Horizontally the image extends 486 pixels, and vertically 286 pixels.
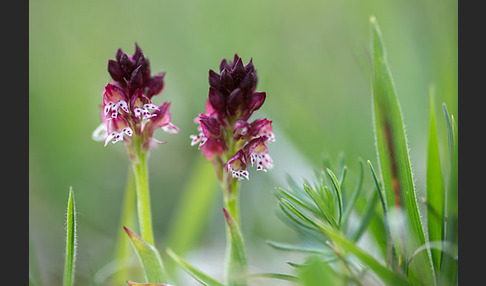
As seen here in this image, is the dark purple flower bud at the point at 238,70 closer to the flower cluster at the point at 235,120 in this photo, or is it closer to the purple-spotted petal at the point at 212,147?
the flower cluster at the point at 235,120

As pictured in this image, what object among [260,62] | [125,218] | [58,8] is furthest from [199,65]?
[125,218]

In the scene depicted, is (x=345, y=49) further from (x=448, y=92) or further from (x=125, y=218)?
(x=125, y=218)

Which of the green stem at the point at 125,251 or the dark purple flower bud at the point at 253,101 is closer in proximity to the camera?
the dark purple flower bud at the point at 253,101

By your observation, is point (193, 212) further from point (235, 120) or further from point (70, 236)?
point (70, 236)

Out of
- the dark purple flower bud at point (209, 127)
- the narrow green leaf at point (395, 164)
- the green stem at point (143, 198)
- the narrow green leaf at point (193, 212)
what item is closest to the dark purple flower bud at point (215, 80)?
the dark purple flower bud at point (209, 127)

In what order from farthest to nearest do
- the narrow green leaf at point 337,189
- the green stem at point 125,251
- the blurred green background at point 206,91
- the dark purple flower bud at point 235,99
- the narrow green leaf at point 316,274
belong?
the blurred green background at point 206,91
the green stem at point 125,251
the dark purple flower bud at point 235,99
the narrow green leaf at point 337,189
the narrow green leaf at point 316,274

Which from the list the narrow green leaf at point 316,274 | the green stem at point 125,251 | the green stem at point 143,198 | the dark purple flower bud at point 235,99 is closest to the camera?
the narrow green leaf at point 316,274
